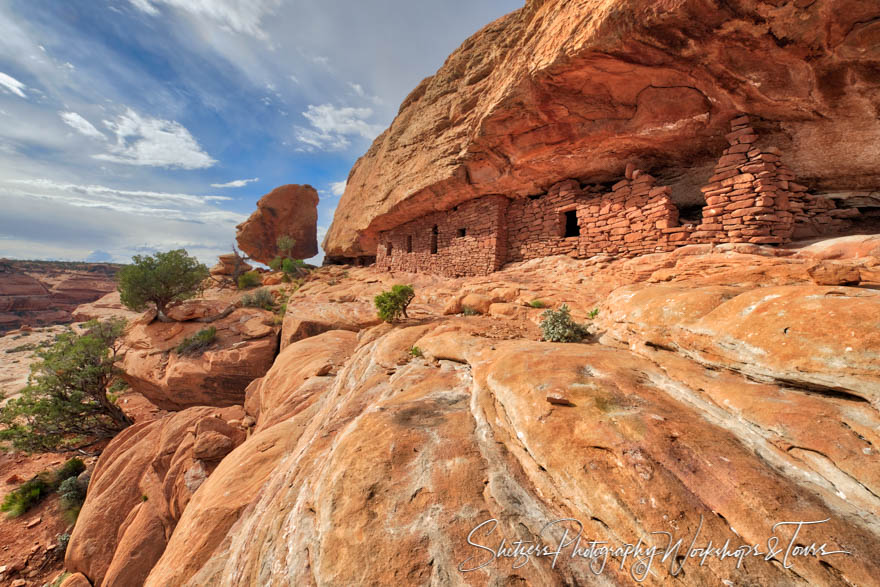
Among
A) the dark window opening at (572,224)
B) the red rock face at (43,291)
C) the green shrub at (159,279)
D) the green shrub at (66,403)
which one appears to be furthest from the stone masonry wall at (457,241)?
the red rock face at (43,291)

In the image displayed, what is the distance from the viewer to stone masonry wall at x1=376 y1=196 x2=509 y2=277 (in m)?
9.76

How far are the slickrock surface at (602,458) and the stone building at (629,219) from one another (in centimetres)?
193

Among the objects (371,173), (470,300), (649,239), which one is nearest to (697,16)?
(649,239)

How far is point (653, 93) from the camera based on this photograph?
604 cm

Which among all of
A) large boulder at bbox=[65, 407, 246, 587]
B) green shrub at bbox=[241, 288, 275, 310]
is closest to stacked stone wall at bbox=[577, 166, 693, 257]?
large boulder at bbox=[65, 407, 246, 587]

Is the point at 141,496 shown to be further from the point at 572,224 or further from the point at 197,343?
the point at 572,224

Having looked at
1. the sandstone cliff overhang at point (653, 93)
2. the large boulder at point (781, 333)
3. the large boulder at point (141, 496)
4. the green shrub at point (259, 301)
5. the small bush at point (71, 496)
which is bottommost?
the small bush at point (71, 496)

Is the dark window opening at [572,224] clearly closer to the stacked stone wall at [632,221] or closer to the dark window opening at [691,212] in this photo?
the stacked stone wall at [632,221]

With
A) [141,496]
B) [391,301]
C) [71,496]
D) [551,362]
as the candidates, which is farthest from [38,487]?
[551,362]

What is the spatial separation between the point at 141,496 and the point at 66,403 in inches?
260

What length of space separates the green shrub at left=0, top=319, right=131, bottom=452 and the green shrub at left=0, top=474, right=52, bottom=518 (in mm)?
1527

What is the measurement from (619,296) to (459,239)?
21.6 feet

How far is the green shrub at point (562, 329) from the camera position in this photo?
4480 millimetres

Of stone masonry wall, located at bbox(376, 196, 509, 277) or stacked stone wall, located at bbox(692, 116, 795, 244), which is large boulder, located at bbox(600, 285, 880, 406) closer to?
stacked stone wall, located at bbox(692, 116, 795, 244)
